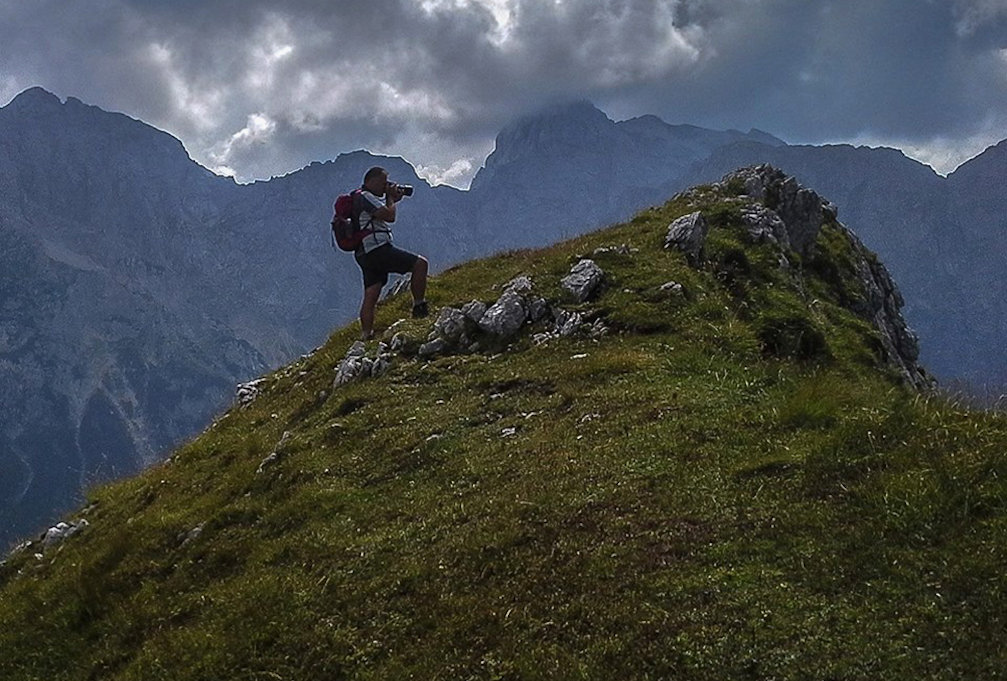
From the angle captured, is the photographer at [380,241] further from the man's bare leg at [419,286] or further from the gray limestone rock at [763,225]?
the gray limestone rock at [763,225]

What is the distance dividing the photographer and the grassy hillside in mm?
3354

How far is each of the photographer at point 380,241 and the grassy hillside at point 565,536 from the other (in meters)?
3.35

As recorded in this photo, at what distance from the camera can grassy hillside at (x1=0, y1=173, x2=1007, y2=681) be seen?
660cm

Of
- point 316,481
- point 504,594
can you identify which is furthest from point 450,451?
point 504,594

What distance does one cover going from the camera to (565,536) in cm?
866

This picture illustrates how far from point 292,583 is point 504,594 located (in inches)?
120

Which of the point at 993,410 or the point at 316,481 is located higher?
the point at 316,481

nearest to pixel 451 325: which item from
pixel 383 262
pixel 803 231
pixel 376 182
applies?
pixel 383 262

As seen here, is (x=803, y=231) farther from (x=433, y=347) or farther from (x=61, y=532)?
(x=61, y=532)

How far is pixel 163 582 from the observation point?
1087cm

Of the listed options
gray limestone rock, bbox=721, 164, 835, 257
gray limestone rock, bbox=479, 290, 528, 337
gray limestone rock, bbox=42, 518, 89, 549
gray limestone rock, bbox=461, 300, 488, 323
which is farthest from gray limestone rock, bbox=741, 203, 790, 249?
gray limestone rock, bbox=42, 518, 89, 549

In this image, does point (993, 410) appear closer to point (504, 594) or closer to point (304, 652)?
point (504, 594)

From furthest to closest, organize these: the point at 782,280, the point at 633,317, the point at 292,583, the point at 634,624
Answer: the point at 782,280
the point at 633,317
the point at 292,583
the point at 634,624

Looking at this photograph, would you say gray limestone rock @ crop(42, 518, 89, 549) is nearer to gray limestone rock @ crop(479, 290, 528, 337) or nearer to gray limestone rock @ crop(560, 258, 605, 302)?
gray limestone rock @ crop(479, 290, 528, 337)
